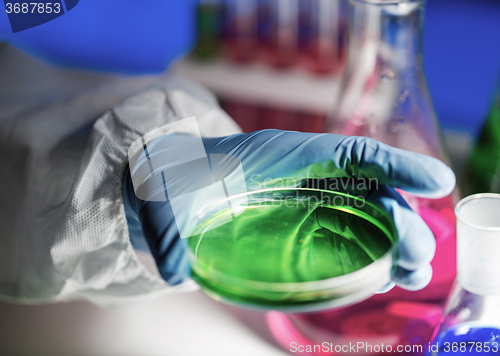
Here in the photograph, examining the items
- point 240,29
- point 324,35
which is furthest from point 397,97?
point 240,29

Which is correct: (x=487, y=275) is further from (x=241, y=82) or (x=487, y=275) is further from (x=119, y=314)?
(x=241, y=82)

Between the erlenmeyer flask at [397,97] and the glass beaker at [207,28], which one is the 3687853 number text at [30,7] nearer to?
the erlenmeyer flask at [397,97]

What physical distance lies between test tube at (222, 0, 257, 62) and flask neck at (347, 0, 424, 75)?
877mm

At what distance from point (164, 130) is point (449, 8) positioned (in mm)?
1183

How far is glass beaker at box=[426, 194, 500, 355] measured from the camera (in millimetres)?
352

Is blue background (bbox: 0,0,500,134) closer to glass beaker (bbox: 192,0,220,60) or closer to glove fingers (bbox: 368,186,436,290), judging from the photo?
glass beaker (bbox: 192,0,220,60)

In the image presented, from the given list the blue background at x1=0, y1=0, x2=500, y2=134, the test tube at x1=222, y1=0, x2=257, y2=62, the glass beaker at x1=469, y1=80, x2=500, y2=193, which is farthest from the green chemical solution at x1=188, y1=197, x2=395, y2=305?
the test tube at x1=222, y1=0, x2=257, y2=62

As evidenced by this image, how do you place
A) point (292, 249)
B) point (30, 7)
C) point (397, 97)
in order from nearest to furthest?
point (292, 249) < point (30, 7) < point (397, 97)

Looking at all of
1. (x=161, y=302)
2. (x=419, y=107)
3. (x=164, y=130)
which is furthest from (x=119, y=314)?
(x=419, y=107)

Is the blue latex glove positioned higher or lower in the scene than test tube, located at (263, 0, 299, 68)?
higher

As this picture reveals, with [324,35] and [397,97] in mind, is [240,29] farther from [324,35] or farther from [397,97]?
[397,97]

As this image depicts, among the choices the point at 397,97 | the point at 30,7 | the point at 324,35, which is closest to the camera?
the point at 30,7

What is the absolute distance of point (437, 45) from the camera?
1425 millimetres

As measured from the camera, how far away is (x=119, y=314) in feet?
1.74
